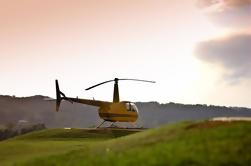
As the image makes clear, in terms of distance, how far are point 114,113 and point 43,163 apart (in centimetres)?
3305

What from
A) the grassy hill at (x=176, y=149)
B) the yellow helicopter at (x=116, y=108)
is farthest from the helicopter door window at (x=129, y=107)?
the grassy hill at (x=176, y=149)

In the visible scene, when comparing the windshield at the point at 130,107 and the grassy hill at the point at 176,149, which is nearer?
the grassy hill at the point at 176,149

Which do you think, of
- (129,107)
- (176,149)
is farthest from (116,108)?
(176,149)

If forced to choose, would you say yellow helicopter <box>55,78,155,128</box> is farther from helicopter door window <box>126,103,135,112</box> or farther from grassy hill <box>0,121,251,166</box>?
grassy hill <box>0,121,251,166</box>

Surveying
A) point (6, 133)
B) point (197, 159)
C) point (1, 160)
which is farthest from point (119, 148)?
point (6, 133)

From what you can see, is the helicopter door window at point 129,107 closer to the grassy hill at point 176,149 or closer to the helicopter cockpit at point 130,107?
the helicopter cockpit at point 130,107

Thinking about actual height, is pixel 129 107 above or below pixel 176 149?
above

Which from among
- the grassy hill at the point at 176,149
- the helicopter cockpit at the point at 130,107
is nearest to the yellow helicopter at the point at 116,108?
the helicopter cockpit at the point at 130,107

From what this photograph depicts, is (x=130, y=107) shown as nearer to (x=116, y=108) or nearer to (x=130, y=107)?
(x=130, y=107)

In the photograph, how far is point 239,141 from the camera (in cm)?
2480

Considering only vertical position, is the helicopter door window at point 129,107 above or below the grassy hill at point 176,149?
above

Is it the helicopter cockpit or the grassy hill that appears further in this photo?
the helicopter cockpit

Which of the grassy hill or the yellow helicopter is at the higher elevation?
the yellow helicopter

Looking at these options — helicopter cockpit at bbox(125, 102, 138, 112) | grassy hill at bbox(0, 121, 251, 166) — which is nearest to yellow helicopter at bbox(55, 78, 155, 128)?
helicopter cockpit at bbox(125, 102, 138, 112)
